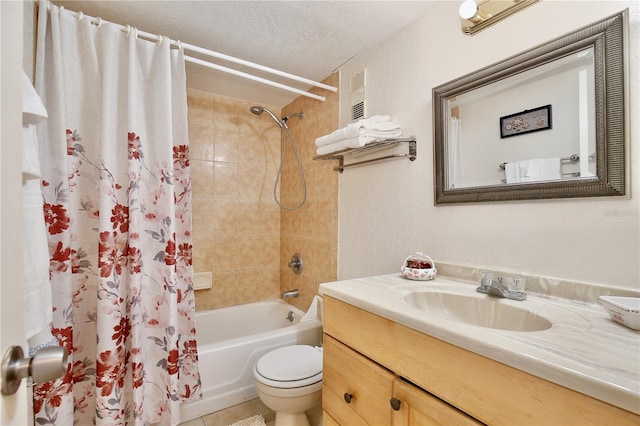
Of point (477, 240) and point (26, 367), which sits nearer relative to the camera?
point (26, 367)

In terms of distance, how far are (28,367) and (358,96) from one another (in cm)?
175

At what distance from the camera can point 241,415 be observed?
1.62 metres

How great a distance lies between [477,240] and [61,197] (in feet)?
5.79

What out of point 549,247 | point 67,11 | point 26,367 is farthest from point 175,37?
point 549,247

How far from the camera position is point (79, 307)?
4.37ft

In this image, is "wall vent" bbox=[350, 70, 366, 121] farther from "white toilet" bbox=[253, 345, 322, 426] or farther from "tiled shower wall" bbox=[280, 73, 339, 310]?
"white toilet" bbox=[253, 345, 322, 426]

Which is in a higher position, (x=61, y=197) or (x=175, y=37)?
(x=175, y=37)

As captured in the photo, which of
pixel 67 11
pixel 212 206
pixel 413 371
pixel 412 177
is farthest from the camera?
pixel 212 206

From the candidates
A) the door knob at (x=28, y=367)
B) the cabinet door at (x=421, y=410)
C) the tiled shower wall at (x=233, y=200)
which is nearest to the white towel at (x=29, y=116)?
the door knob at (x=28, y=367)

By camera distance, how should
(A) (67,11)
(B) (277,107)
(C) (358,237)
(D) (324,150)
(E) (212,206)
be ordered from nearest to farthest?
(A) (67,11) < (D) (324,150) < (C) (358,237) < (E) (212,206) < (B) (277,107)

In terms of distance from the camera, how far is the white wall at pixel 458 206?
84cm

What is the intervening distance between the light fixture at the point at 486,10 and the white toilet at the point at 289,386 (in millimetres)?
1660

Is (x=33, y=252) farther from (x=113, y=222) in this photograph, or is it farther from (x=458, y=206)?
(x=458, y=206)

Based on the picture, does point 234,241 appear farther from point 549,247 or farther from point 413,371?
point 549,247
